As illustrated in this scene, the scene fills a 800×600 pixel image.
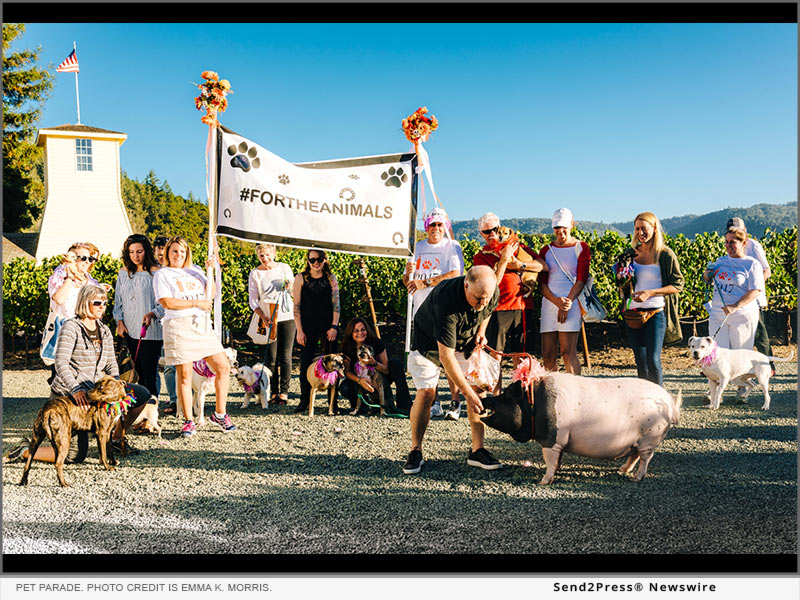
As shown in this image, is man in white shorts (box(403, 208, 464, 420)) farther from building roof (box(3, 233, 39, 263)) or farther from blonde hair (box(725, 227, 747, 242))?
building roof (box(3, 233, 39, 263))

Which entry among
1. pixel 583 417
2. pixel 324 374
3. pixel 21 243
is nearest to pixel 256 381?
pixel 324 374

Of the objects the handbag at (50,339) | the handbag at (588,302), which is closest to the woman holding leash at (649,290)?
the handbag at (588,302)

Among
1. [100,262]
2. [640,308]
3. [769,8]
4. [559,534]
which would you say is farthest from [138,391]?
[100,262]

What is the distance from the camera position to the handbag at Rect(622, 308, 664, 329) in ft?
19.2

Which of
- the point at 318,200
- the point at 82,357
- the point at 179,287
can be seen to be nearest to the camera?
the point at 82,357

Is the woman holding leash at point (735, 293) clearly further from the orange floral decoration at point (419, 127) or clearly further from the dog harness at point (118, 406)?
the dog harness at point (118, 406)

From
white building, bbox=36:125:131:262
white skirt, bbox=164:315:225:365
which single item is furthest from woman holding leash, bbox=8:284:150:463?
white building, bbox=36:125:131:262

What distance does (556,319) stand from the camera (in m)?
6.01

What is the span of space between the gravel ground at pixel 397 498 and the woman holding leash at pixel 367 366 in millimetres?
879

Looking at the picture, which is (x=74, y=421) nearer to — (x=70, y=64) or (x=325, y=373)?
(x=325, y=373)

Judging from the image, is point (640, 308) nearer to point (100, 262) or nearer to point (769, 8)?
point (769, 8)

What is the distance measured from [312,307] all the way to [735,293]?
16.1ft

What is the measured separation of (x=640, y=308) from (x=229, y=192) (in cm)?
417

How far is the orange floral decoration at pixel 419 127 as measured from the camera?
19.6 feet
